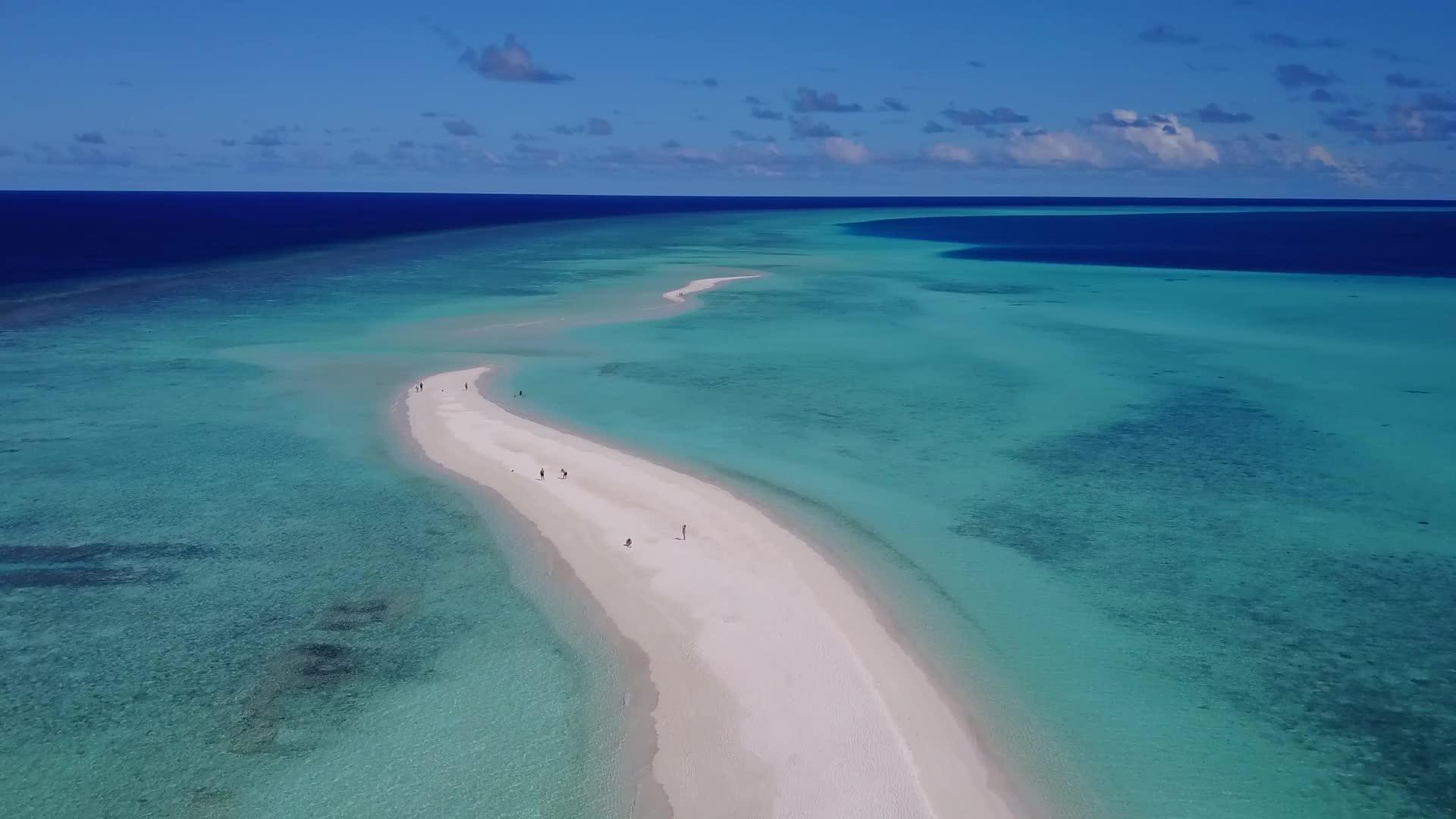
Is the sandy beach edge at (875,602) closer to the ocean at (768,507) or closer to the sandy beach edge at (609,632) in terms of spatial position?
the ocean at (768,507)

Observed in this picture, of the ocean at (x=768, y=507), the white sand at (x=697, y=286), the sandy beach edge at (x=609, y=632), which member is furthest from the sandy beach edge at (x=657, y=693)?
the white sand at (x=697, y=286)

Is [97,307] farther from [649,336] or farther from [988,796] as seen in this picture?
[988,796]

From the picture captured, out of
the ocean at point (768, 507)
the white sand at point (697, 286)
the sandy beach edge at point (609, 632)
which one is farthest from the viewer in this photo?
the white sand at point (697, 286)

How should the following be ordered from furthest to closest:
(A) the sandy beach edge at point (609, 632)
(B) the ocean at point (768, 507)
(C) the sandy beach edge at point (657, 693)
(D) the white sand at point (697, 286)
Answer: (D) the white sand at point (697, 286)
(B) the ocean at point (768, 507)
(A) the sandy beach edge at point (609, 632)
(C) the sandy beach edge at point (657, 693)

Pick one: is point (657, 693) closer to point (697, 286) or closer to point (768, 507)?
point (768, 507)

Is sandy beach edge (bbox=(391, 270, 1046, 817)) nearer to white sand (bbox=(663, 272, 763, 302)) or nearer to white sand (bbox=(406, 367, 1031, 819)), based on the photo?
white sand (bbox=(406, 367, 1031, 819))

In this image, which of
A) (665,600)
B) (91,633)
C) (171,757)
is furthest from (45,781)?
(665,600)

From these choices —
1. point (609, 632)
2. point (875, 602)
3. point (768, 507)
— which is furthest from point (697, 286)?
point (609, 632)
